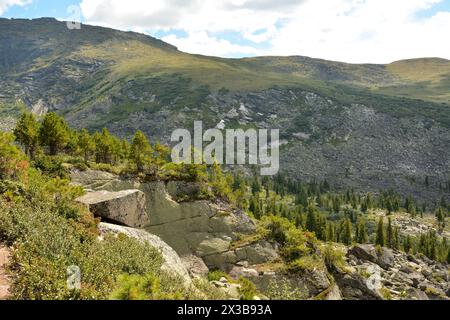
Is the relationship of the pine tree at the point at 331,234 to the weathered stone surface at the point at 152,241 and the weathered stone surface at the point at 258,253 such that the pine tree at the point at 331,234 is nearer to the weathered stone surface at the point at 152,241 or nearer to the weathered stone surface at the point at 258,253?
the weathered stone surface at the point at 258,253

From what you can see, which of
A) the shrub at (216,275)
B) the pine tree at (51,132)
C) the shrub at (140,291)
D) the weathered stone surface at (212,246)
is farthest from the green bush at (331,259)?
the shrub at (140,291)

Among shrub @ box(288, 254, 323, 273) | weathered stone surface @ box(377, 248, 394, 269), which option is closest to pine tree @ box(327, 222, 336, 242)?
weathered stone surface @ box(377, 248, 394, 269)

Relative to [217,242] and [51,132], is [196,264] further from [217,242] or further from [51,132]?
[51,132]

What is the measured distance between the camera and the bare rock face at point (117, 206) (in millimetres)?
38656

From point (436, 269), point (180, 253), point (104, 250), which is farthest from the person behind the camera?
point (436, 269)

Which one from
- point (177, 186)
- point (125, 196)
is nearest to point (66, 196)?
point (125, 196)

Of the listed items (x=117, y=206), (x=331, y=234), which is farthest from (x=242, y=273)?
(x=331, y=234)

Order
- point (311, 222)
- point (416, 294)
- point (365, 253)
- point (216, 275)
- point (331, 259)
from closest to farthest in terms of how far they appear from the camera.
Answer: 1. point (216, 275)
2. point (331, 259)
3. point (416, 294)
4. point (365, 253)
5. point (311, 222)

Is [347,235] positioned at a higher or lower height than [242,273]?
lower

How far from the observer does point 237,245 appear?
58031 millimetres

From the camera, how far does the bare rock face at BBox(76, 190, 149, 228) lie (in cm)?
3866

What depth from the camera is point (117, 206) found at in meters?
39.6
